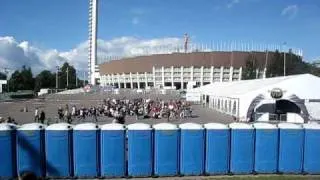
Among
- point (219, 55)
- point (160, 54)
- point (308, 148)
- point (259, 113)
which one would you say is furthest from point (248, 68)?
point (308, 148)

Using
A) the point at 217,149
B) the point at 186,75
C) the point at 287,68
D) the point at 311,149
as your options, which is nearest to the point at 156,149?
the point at 217,149

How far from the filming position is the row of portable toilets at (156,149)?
1594 centimetres

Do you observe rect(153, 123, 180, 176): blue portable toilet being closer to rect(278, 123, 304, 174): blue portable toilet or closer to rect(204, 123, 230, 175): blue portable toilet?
rect(204, 123, 230, 175): blue portable toilet

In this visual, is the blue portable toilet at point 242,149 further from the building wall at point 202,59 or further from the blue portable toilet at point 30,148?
the building wall at point 202,59

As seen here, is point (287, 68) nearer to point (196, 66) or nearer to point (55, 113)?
point (196, 66)

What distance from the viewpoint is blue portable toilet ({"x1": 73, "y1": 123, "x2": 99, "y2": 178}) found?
16188 millimetres

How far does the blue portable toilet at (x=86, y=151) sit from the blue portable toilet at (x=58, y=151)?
20cm

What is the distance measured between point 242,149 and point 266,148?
914 mm

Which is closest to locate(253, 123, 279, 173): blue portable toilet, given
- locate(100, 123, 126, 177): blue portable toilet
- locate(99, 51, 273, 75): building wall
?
locate(100, 123, 126, 177): blue portable toilet

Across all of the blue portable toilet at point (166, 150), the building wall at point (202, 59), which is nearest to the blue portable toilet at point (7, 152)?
the blue portable toilet at point (166, 150)

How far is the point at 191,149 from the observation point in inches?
662

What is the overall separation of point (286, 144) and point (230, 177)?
2.52m

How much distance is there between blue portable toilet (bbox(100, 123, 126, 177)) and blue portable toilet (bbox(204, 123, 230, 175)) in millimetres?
3001

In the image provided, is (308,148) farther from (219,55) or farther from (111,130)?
(219,55)
